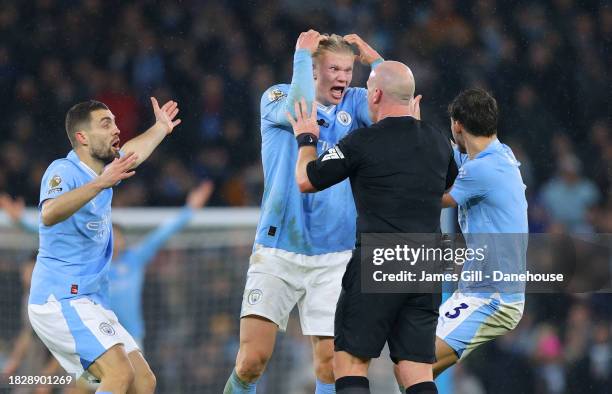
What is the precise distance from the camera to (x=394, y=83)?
4.80 m

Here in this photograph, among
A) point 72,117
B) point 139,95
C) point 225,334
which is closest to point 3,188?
point 139,95

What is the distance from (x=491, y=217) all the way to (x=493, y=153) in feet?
1.09

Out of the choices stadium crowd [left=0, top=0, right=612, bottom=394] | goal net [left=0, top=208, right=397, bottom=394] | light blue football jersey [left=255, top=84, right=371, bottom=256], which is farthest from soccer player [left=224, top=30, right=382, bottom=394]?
stadium crowd [left=0, top=0, right=612, bottom=394]

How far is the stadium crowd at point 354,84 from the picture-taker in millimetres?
9828

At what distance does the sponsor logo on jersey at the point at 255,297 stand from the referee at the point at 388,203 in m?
0.81

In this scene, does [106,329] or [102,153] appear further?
[102,153]

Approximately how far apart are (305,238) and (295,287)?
259mm

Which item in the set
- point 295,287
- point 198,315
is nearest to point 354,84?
point 198,315

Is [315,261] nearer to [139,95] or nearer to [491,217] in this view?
[491,217]

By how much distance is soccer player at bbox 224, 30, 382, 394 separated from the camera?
5.55m

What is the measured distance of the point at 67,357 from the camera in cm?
554

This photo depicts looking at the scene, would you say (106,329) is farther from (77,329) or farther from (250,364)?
(250,364)

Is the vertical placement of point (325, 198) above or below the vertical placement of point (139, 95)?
below

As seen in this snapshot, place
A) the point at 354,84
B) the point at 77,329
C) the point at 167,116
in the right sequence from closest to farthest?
the point at 77,329 → the point at 167,116 → the point at 354,84
